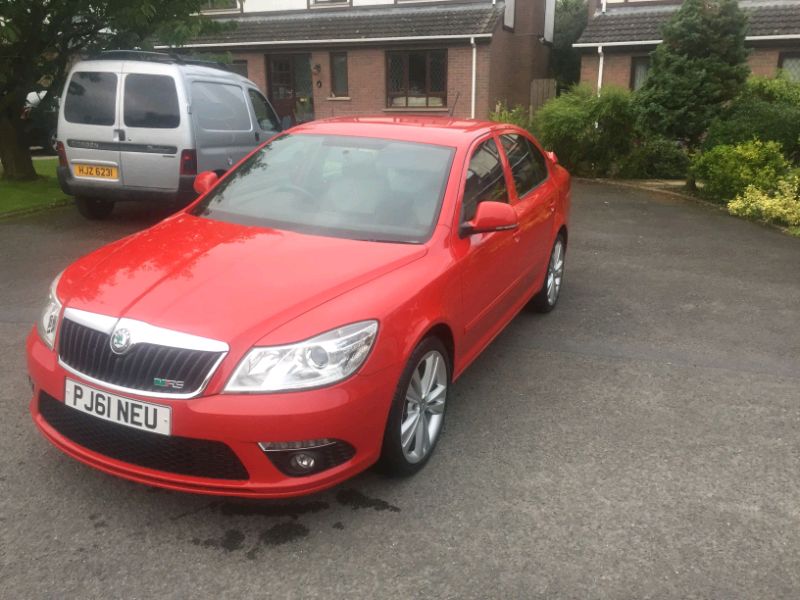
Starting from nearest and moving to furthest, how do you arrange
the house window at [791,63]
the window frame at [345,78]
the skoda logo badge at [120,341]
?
the skoda logo badge at [120,341] < the house window at [791,63] < the window frame at [345,78]

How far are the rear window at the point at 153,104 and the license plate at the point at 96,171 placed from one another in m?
0.59

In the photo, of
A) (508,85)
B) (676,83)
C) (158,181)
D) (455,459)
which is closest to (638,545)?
(455,459)

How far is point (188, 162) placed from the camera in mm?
8633

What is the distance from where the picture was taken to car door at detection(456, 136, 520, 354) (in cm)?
407

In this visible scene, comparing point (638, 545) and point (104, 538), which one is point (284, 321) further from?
point (638, 545)

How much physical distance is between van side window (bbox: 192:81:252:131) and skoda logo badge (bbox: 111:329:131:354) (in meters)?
6.35

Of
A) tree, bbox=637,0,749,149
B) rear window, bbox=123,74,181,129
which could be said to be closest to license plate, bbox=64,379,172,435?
rear window, bbox=123,74,181,129

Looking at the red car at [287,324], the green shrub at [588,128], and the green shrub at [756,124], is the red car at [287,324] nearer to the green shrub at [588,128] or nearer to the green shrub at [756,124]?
the green shrub at [756,124]

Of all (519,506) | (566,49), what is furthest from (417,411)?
(566,49)

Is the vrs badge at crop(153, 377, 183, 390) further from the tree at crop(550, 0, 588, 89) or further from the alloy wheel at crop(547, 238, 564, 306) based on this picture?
the tree at crop(550, 0, 588, 89)

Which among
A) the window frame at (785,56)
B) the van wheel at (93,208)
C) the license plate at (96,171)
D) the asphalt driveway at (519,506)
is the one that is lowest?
the asphalt driveway at (519,506)

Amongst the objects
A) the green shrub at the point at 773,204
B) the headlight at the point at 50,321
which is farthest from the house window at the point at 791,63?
the headlight at the point at 50,321

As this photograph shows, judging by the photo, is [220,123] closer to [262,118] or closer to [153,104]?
[153,104]

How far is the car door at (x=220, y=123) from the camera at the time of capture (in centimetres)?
887
